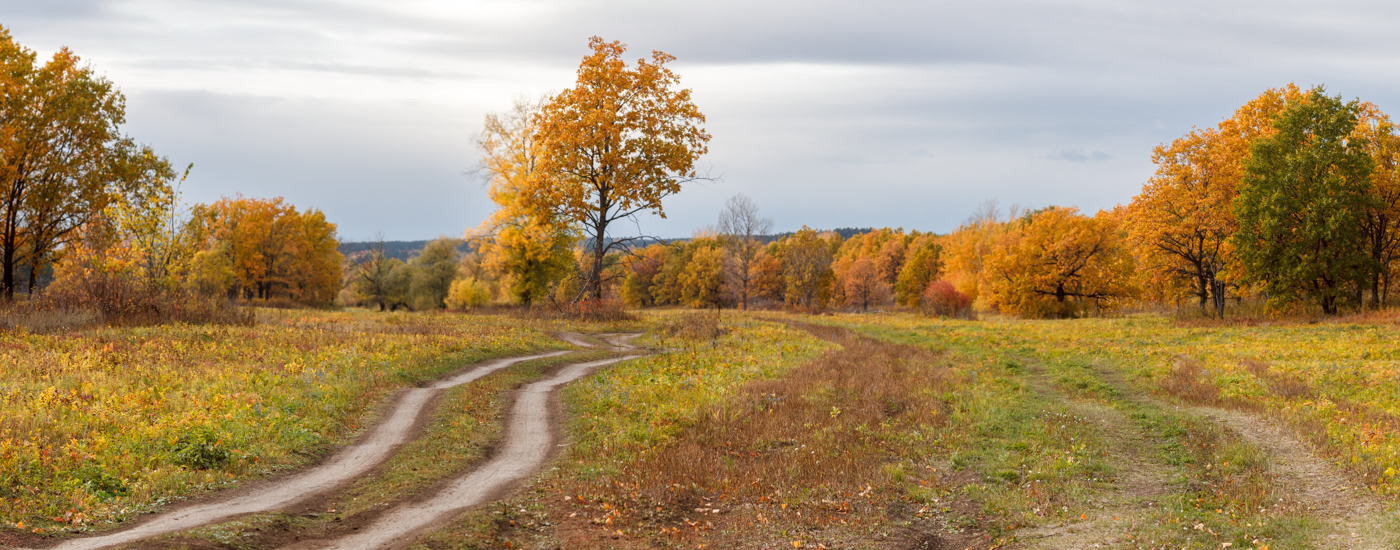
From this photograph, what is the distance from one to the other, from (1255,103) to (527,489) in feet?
162

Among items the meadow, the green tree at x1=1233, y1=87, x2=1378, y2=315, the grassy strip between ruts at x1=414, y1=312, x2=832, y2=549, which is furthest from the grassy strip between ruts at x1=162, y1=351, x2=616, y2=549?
the green tree at x1=1233, y1=87, x2=1378, y2=315

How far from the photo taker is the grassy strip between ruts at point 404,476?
9.51 metres

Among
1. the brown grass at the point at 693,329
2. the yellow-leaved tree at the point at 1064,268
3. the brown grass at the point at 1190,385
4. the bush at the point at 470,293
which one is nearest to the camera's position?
the brown grass at the point at 1190,385

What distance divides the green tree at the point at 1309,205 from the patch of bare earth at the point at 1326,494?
28.0 metres

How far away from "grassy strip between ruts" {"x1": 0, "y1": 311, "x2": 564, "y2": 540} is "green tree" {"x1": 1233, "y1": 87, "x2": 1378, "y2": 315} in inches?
1434

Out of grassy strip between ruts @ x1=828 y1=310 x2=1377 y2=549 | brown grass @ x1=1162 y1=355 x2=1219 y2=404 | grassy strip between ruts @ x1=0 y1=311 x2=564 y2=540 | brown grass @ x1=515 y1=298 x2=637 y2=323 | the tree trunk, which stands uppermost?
the tree trunk

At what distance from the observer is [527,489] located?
11953mm

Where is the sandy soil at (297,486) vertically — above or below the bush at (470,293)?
below

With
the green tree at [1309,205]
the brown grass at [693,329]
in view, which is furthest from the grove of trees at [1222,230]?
the brown grass at [693,329]

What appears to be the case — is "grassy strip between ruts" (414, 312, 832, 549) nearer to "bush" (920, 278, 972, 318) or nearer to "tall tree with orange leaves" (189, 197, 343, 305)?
"bush" (920, 278, 972, 318)

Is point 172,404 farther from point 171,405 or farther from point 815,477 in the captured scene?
point 815,477

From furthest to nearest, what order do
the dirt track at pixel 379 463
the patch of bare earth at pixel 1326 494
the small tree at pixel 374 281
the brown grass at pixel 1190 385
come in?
the small tree at pixel 374 281
the brown grass at pixel 1190 385
the dirt track at pixel 379 463
the patch of bare earth at pixel 1326 494

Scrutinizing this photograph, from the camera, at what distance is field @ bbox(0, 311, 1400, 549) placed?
34.0ft

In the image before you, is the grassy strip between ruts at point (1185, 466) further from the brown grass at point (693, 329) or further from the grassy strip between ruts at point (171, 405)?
the grassy strip between ruts at point (171, 405)
